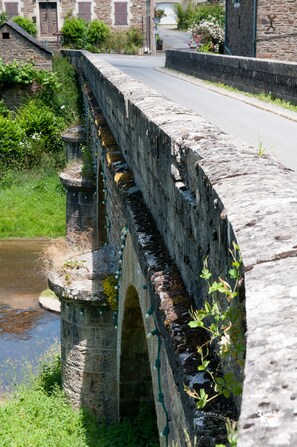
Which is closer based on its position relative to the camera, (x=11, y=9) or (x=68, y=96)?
(x=68, y=96)

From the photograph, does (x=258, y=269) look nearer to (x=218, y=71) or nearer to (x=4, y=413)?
(x=4, y=413)

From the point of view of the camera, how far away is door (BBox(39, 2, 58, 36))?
145 ft

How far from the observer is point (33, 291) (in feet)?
66.0

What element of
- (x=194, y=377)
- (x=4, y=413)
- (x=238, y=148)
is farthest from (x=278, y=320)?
(x=4, y=413)

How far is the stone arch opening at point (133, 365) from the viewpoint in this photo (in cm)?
761

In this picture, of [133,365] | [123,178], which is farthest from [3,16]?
[123,178]

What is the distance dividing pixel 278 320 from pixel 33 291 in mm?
18645

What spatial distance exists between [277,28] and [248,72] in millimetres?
5450

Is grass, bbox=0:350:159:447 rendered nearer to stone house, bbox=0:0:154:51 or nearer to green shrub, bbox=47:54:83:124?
green shrub, bbox=47:54:83:124

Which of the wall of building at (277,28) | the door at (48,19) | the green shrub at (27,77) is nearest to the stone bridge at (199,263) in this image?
the wall of building at (277,28)

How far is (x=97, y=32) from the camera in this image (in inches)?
1687

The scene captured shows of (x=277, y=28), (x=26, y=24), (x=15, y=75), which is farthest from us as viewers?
(x=26, y=24)

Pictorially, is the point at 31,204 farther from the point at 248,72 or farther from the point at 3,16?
the point at 3,16

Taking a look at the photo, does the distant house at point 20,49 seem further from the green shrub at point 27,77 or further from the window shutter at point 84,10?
the window shutter at point 84,10
